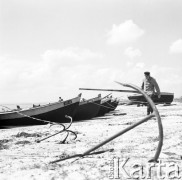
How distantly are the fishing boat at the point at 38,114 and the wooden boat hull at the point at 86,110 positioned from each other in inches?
60.5

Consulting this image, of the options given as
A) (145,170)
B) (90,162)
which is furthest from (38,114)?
(145,170)

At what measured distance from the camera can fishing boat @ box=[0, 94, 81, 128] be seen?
10216 mm

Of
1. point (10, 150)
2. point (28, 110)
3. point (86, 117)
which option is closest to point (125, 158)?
point (10, 150)

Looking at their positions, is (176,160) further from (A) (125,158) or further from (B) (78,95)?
(B) (78,95)

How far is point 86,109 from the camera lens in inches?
513

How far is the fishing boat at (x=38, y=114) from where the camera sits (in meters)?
10.2

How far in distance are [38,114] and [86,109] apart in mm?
3316

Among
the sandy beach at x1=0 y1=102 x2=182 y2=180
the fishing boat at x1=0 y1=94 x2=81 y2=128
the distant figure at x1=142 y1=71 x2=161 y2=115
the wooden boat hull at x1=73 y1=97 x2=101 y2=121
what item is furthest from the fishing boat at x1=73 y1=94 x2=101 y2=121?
the sandy beach at x1=0 y1=102 x2=182 y2=180

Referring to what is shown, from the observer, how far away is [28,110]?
33.0 ft

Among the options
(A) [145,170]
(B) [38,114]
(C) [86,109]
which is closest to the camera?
(A) [145,170]

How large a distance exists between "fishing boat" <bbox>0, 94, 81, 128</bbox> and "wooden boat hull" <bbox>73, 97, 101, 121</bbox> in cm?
154

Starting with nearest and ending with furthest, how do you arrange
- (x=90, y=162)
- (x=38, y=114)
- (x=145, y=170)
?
(x=145, y=170) → (x=90, y=162) → (x=38, y=114)

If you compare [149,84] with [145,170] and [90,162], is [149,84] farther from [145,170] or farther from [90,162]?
[145,170]

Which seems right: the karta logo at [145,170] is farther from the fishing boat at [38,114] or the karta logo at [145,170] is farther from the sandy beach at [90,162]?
the fishing boat at [38,114]
